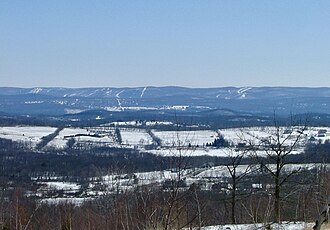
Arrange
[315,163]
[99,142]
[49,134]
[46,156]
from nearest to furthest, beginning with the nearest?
[315,163]
[46,156]
[99,142]
[49,134]

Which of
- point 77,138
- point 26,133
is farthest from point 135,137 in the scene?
point 26,133

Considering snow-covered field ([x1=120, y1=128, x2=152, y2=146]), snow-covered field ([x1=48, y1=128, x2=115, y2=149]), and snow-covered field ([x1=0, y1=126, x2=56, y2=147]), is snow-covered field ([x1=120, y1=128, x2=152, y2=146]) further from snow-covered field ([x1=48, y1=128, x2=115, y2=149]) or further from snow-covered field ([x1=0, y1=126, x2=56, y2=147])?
snow-covered field ([x1=0, y1=126, x2=56, y2=147])

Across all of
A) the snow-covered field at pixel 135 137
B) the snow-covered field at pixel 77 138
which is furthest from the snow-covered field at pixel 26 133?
the snow-covered field at pixel 135 137

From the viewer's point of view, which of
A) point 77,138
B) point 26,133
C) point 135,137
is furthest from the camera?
point 26,133

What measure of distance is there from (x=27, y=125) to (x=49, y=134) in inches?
535

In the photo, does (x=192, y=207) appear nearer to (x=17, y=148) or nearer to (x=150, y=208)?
(x=150, y=208)

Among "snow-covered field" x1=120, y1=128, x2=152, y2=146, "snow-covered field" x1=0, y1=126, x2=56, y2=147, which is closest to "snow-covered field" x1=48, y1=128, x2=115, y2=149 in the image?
"snow-covered field" x1=120, y1=128, x2=152, y2=146

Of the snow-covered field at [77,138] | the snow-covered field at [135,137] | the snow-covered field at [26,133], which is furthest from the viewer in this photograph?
the snow-covered field at [26,133]

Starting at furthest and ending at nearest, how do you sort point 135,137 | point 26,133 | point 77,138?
1. point 26,133
2. point 135,137
3. point 77,138

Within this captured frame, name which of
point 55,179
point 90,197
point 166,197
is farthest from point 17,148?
point 166,197

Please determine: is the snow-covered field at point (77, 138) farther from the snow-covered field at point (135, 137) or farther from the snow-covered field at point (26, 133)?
the snow-covered field at point (26, 133)

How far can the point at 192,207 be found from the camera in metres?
13.6

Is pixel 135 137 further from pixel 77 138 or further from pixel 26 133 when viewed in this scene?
pixel 26 133

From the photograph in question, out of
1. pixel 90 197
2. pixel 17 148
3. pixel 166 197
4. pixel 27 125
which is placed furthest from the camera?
pixel 27 125
